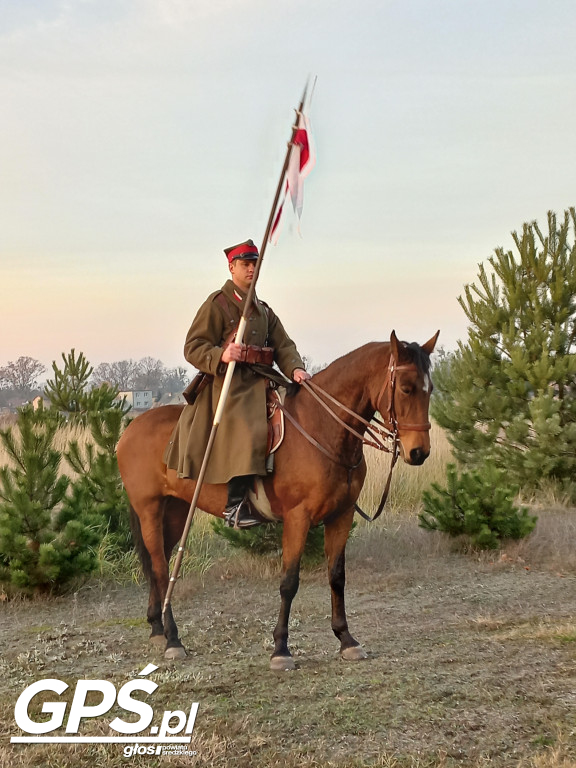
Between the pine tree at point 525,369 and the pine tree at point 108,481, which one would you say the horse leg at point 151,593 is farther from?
the pine tree at point 525,369

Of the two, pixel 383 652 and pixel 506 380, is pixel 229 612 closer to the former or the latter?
pixel 383 652

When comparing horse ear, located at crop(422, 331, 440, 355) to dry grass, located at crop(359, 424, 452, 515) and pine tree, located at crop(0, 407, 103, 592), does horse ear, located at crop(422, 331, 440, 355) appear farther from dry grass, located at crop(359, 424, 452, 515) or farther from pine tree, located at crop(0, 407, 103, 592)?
dry grass, located at crop(359, 424, 452, 515)

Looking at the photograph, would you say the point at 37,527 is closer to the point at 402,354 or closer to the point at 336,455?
the point at 336,455

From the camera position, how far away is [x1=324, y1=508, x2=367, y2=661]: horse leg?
5875mm

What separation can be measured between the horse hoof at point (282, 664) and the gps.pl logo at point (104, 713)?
0.83m

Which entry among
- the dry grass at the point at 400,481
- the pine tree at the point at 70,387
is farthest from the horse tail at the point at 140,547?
the pine tree at the point at 70,387

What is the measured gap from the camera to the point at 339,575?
5.89 metres

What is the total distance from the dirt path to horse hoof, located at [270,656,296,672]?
0.21 ft

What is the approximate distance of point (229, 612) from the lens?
7.37m

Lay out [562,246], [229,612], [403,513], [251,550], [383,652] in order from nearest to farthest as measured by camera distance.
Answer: [383,652] → [229,612] → [251,550] → [403,513] → [562,246]

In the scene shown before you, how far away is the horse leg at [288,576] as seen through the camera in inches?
223

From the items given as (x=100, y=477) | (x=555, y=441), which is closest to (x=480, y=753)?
(x=100, y=477)

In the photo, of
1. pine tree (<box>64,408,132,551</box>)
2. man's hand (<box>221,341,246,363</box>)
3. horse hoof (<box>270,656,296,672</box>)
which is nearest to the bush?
pine tree (<box>64,408,132,551</box>)

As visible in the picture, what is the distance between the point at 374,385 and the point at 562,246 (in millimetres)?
8334
